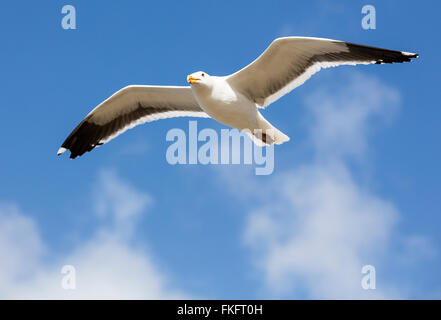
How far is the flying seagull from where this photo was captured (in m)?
7.39

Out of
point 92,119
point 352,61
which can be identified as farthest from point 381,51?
point 92,119

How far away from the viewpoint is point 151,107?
8.67 metres

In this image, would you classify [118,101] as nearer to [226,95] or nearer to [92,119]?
[92,119]

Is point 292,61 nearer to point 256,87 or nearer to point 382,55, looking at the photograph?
point 256,87

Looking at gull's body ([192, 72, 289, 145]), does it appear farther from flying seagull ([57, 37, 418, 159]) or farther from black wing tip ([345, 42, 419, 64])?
black wing tip ([345, 42, 419, 64])

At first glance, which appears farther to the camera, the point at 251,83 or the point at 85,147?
the point at 85,147

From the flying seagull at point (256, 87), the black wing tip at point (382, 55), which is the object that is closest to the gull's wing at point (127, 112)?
the flying seagull at point (256, 87)

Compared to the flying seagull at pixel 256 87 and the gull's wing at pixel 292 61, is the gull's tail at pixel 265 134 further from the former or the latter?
the gull's wing at pixel 292 61

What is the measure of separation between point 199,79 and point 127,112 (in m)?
1.74

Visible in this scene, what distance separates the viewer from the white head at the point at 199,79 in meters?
7.34

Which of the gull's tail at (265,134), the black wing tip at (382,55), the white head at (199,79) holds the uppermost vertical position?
the black wing tip at (382,55)

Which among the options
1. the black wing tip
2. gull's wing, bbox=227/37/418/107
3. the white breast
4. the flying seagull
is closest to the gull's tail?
the flying seagull
